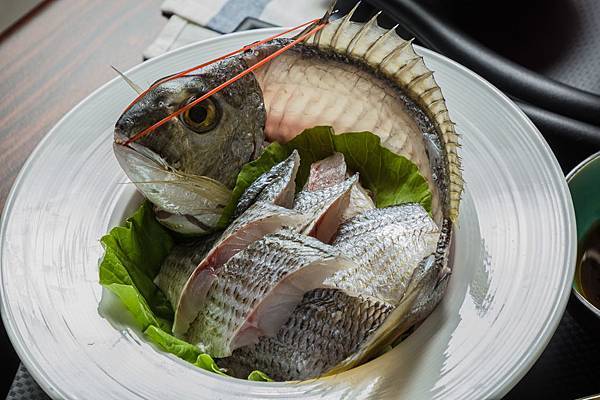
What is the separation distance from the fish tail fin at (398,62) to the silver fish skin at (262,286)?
0.88 feet

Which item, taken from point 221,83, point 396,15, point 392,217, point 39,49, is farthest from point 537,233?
point 39,49

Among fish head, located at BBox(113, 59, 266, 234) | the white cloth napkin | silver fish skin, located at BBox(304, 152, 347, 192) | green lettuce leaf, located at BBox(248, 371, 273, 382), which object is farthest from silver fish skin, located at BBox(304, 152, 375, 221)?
the white cloth napkin

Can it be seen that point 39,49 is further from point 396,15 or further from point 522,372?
point 522,372

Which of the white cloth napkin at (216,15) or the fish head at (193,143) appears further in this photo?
the white cloth napkin at (216,15)

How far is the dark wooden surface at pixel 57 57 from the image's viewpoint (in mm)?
1922

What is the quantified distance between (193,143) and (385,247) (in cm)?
39

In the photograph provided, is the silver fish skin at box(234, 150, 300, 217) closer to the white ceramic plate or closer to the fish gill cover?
the fish gill cover

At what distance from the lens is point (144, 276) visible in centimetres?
139

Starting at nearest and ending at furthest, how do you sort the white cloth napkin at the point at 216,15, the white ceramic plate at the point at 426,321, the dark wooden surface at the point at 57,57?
1. the white ceramic plate at the point at 426,321
2. the dark wooden surface at the point at 57,57
3. the white cloth napkin at the point at 216,15

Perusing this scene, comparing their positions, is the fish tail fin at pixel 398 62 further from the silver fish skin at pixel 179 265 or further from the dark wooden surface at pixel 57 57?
the dark wooden surface at pixel 57 57

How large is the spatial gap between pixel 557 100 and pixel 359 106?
436 millimetres

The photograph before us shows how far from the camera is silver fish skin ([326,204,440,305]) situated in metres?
1.19

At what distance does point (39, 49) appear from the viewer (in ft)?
6.86

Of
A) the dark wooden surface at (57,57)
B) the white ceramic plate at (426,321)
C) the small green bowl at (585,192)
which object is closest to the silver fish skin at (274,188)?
the white ceramic plate at (426,321)
